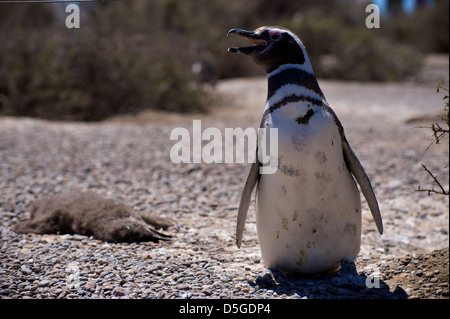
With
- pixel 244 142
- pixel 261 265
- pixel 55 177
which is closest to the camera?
pixel 261 265

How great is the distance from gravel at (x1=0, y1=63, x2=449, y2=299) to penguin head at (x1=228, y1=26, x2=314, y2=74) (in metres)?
1.19

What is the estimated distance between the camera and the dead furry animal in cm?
388

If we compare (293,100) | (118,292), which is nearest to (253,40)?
(293,100)

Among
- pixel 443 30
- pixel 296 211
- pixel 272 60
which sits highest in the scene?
pixel 443 30

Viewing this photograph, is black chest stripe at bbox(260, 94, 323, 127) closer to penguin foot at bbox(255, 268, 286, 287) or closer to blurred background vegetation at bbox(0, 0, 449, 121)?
penguin foot at bbox(255, 268, 286, 287)

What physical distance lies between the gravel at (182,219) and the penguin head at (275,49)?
1.19 metres

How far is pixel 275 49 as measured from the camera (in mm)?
3076

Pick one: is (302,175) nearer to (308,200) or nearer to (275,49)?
(308,200)

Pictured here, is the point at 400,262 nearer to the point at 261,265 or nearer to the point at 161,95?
the point at 261,265

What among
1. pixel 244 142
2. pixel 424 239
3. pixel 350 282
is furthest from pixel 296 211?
pixel 244 142

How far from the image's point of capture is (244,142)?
737 cm

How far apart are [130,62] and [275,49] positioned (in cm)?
813
